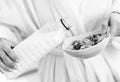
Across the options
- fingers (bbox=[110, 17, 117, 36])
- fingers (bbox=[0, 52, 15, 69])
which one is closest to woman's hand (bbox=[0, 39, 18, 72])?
fingers (bbox=[0, 52, 15, 69])

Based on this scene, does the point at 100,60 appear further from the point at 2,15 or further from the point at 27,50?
the point at 2,15

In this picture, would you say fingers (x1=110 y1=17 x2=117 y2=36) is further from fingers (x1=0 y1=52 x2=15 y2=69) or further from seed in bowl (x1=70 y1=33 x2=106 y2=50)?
fingers (x1=0 y1=52 x2=15 y2=69)

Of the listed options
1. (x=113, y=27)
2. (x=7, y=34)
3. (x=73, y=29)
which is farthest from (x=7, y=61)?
(x=113, y=27)

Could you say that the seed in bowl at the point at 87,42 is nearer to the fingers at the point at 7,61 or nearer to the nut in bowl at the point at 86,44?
the nut in bowl at the point at 86,44

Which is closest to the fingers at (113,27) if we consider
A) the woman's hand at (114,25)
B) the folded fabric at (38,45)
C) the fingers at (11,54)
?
the woman's hand at (114,25)

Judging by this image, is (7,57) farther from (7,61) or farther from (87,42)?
(87,42)

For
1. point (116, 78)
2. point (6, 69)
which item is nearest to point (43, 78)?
point (6, 69)
